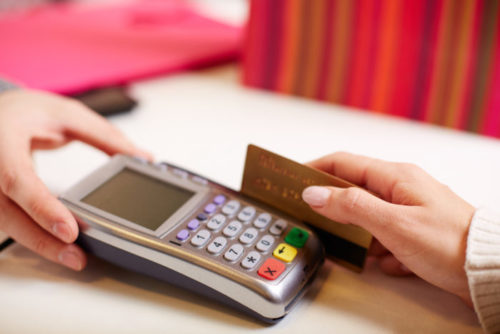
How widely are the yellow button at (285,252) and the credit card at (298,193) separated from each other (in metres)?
0.04

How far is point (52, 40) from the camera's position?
2.78ft

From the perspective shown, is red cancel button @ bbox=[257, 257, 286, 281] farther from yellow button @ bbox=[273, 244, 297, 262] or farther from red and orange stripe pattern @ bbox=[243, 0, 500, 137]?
red and orange stripe pattern @ bbox=[243, 0, 500, 137]

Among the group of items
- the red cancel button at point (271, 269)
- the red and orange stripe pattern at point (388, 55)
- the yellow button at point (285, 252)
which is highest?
the red and orange stripe pattern at point (388, 55)

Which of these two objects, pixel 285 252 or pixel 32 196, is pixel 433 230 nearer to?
pixel 285 252

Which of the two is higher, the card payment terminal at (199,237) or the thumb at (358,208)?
the thumb at (358,208)

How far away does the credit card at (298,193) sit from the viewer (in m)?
0.41

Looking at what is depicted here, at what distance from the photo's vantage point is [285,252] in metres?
0.39

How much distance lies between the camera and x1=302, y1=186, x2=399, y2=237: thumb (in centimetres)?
37

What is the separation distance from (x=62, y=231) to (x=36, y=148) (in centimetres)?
18

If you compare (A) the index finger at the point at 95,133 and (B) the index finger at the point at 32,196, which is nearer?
(B) the index finger at the point at 32,196

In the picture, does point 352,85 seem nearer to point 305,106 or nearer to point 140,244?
point 305,106

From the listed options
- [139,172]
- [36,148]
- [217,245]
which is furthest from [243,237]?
[36,148]

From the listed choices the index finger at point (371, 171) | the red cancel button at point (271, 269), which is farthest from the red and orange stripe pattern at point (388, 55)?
the red cancel button at point (271, 269)

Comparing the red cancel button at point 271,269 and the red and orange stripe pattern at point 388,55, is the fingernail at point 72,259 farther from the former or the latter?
the red and orange stripe pattern at point 388,55
